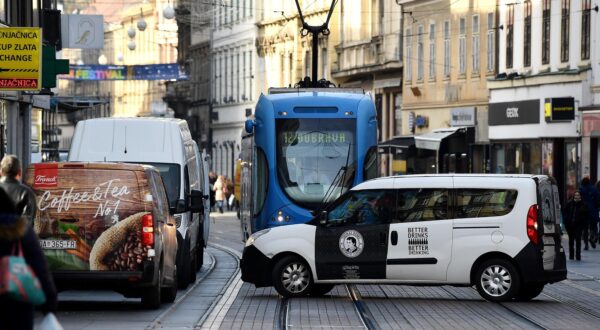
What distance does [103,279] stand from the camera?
20656 mm

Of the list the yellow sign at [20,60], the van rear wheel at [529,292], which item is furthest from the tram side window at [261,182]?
the van rear wheel at [529,292]

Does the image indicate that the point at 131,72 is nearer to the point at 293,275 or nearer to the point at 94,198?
the point at 293,275

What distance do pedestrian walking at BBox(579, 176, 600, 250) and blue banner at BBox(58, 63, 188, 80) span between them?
41787mm

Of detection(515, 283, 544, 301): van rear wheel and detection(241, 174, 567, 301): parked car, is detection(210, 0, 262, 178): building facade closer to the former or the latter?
detection(241, 174, 567, 301): parked car

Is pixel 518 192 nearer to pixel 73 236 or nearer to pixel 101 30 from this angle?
pixel 73 236

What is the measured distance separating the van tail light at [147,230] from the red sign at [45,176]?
1.13 m

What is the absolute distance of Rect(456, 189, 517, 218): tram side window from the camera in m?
24.2

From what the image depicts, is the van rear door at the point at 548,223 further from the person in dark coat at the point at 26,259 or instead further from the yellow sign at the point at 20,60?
the person in dark coat at the point at 26,259

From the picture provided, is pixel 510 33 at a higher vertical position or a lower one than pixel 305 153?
higher

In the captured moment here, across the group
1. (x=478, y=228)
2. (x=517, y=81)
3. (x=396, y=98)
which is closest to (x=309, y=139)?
Result: (x=478, y=228)

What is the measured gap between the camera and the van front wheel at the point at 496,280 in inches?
945

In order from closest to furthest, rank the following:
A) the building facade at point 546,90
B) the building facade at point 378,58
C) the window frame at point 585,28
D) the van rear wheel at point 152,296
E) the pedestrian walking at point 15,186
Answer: the pedestrian walking at point 15,186 → the van rear wheel at point 152,296 → the window frame at point 585,28 → the building facade at point 546,90 → the building facade at point 378,58

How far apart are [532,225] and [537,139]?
3224 cm

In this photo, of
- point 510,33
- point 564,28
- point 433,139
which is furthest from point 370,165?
point 510,33
